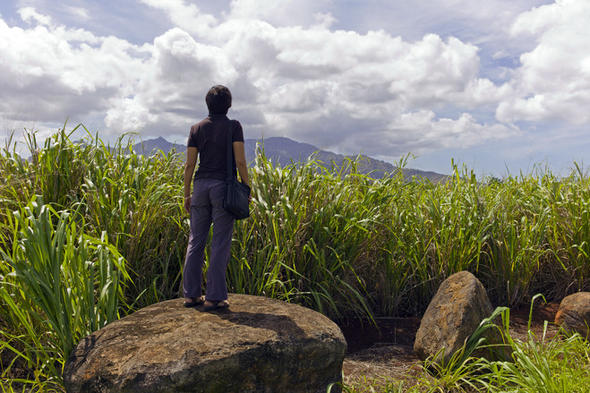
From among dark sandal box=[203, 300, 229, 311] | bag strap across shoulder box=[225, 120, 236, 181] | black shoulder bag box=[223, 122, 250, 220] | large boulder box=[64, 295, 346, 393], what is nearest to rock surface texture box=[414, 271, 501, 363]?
large boulder box=[64, 295, 346, 393]

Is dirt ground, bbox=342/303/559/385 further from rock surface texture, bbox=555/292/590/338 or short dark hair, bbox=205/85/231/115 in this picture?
short dark hair, bbox=205/85/231/115

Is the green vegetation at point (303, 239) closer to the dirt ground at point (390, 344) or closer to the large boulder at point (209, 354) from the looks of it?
the dirt ground at point (390, 344)

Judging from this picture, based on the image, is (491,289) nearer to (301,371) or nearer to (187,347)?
(301,371)

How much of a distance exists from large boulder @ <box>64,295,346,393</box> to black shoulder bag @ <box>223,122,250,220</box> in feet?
2.68

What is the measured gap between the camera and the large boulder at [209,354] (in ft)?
9.00

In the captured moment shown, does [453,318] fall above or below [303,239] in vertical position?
below

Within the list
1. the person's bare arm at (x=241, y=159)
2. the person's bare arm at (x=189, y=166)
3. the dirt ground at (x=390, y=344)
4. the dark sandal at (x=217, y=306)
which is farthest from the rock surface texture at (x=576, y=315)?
the person's bare arm at (x=189, y=166)

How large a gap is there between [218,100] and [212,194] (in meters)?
0.80

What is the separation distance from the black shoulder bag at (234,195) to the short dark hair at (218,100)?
22cm

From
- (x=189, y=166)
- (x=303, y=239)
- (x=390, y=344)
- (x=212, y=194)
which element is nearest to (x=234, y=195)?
(x=212, y=194)

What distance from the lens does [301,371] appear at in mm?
3102

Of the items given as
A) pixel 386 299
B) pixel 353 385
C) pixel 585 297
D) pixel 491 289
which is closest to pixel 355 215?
pixel 386 299

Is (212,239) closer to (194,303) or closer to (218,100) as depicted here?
(194,303)

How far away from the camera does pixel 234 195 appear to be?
11.4ft
